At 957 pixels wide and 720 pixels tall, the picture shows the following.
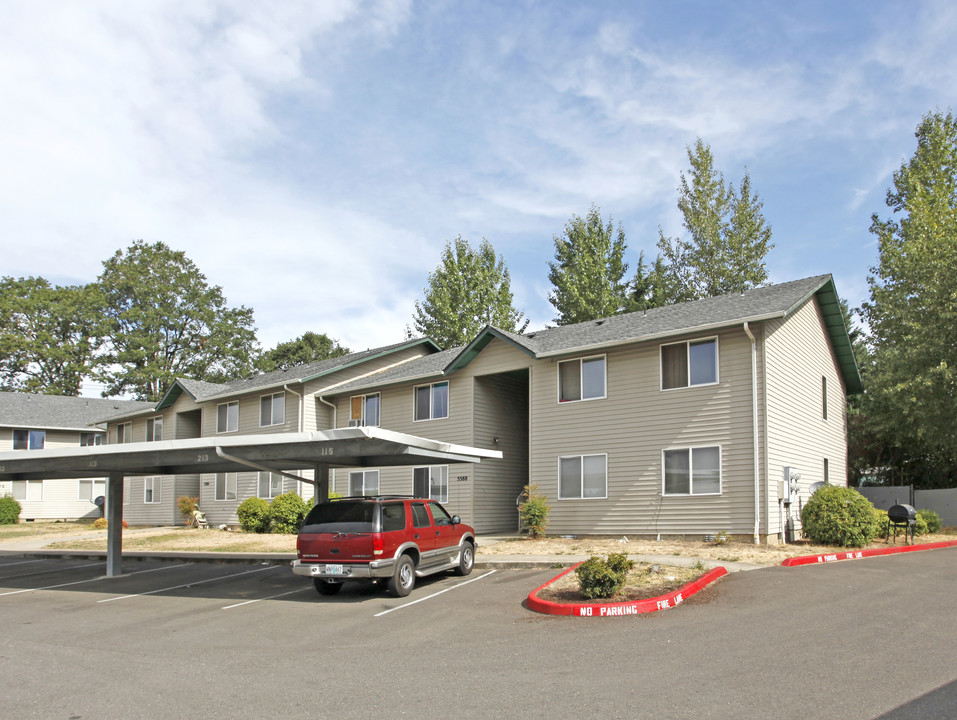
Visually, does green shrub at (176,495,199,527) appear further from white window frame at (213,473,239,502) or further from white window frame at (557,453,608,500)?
white window frame at (557,453,608,500)

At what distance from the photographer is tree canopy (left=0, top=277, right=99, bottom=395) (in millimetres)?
61219

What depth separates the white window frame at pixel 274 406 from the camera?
32719mm

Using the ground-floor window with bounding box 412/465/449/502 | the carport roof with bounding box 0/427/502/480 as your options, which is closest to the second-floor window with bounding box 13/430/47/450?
the carport roof with bounding box 0/427/502/480

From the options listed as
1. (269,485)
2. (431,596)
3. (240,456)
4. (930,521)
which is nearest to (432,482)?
(269,485)

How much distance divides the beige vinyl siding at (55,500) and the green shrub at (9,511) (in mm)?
2224

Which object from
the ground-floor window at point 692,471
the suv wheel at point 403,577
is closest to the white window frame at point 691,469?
the ground-floor window at point 692,471

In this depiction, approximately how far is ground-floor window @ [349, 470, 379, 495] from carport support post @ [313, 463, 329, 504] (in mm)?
11661

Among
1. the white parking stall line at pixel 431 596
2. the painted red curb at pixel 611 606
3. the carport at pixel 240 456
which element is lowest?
the white parking stall line at pixel 431 596

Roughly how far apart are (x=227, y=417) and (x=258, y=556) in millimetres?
16435

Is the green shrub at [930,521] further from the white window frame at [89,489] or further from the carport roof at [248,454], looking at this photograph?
the white window frame at [89,489]

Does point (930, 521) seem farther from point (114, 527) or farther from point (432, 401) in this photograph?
point (114, 527)

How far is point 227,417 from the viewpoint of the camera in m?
36.0

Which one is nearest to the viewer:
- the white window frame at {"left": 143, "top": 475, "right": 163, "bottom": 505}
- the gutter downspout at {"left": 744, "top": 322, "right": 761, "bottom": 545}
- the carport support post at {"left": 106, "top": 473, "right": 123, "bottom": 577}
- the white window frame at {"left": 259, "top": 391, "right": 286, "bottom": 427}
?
the carport support post at {"left": 106, "top": 473, "right": 123, "bottom": 577}

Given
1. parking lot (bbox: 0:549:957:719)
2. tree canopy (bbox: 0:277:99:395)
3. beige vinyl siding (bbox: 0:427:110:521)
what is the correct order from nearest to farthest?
parking lot (bbox: 0:549:957:719) < beige vinyl siding (bbox: 0:427:110:521) < tree canopy (bbox: 0:277:99:395)
